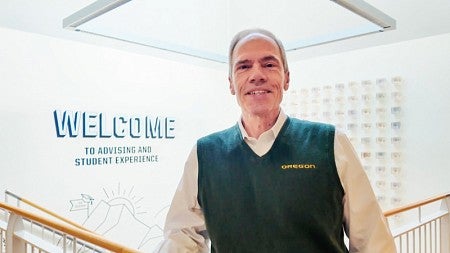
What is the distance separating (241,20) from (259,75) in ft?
15.2

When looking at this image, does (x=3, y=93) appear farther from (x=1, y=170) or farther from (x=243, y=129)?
(x=243, y=129)

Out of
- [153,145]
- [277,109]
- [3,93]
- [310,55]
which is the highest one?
[310,55]

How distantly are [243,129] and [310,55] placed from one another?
149 inches

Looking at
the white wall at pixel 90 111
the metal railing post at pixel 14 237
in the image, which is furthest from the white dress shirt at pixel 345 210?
the white wall at pixel 90 111

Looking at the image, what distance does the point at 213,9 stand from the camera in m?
5.38

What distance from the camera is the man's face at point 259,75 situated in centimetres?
107

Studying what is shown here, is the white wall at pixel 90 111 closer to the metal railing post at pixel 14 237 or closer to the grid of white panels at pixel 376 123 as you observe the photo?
the metal railing post at pixel 14 237

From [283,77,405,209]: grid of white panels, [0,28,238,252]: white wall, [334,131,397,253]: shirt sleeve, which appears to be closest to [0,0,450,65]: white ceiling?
[0,28,238,252]: white wall

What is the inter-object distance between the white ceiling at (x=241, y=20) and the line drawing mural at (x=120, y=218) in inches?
67.1

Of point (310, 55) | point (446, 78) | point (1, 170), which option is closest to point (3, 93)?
point (1, 170)

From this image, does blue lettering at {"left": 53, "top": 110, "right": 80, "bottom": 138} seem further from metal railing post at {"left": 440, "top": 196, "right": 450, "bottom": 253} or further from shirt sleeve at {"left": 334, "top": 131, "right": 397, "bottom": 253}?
metal railing post at {"left": 440, "top": 196, "right": 450, "bottom": 253}

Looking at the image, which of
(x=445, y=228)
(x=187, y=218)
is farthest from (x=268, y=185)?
(x=445, y=228)

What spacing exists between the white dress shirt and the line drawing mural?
2.90 meters

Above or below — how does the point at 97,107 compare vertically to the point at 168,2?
below
